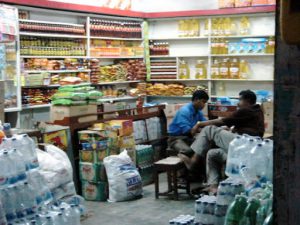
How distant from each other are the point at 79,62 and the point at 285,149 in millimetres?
7020

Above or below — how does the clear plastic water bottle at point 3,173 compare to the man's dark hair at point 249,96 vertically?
below

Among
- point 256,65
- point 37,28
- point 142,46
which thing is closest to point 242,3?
point 256,65

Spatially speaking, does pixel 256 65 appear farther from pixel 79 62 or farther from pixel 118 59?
pixel 79 62

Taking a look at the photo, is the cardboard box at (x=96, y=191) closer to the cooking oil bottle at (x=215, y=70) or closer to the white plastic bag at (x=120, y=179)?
the white plastic bag at (x=120, y=179)

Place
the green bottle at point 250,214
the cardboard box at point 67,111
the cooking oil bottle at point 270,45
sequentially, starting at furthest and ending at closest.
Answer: the cooking oil bottle at point 270,45
the cardboard box at point 67,111
the green bottle at point 250,214

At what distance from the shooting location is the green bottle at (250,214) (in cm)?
307

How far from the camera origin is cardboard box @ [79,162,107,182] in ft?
21.2

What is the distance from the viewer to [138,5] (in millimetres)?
11117

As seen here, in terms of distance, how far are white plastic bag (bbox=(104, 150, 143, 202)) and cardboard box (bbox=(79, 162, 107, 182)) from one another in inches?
4.8

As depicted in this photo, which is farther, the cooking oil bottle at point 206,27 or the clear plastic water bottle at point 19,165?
the cooking oil bottle at point 206,27

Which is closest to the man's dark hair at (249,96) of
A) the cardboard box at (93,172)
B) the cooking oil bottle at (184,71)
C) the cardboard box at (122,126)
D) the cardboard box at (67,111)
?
the cardboard box at (122,126)

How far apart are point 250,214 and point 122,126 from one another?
3925 millimetres

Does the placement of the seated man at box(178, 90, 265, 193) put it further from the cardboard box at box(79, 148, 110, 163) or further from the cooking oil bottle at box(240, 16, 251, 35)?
the cooking oil bottle at box(240, 16, 251, 35)

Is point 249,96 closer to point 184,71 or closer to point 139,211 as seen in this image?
point 139,211
